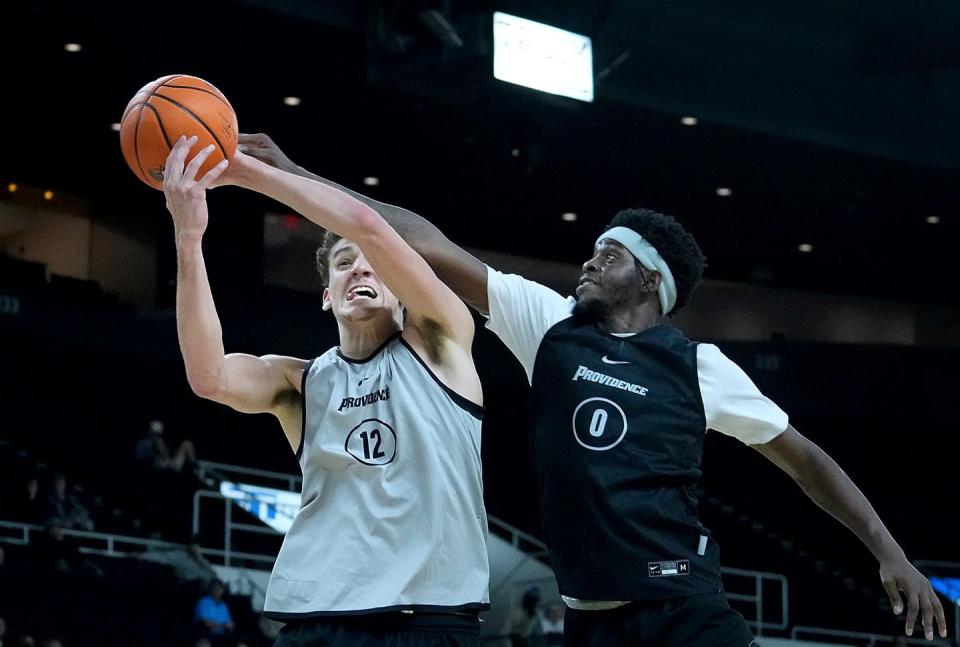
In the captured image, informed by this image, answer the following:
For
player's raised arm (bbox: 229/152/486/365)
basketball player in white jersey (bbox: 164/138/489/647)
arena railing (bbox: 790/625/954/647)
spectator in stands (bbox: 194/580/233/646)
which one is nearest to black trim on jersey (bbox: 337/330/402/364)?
basketball player in white jersey (bbox: 164/138/489/647)

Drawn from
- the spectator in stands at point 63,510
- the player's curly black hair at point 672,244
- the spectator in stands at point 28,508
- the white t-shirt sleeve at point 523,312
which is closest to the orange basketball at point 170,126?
the white t-shirt sleeve at point 523,312

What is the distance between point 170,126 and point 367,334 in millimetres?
845

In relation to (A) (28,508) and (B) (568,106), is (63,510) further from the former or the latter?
(B) (568,106)

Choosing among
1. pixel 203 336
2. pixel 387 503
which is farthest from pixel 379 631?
pixel 203 336

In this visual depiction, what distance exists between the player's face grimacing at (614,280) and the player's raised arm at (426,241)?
0.32 metres

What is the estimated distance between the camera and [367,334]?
163 inches

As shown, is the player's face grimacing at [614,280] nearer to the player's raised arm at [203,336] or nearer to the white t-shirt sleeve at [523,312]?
the white t-shirt sleeve at [523,312]

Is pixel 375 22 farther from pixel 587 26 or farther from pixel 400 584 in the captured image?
pixel 400 584

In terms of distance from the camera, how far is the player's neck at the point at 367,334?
413cm

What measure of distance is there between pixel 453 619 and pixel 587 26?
451 inches

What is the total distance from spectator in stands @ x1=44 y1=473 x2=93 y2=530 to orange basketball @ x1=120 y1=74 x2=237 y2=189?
1121 cm

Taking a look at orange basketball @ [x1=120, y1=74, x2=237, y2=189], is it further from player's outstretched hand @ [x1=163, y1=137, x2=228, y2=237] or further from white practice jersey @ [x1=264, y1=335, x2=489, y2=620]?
white practice jersey @ [x1=264, y1=335, x2=489, y2=620]

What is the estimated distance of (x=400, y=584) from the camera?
3.69m

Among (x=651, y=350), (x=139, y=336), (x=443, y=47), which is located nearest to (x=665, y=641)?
(x=651, y=350)
